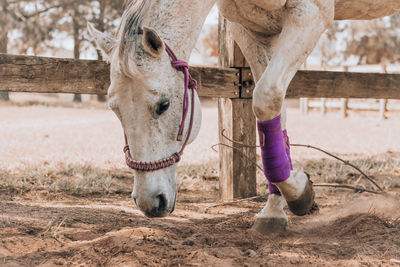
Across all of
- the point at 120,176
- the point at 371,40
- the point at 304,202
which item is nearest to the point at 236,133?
the point at 304,202

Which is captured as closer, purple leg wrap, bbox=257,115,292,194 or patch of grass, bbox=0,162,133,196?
purple leg wrap, bbox=257,115,292,194

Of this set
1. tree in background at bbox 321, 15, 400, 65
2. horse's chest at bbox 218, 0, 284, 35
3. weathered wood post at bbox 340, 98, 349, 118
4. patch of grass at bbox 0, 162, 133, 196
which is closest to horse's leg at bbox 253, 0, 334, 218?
horse's chest at bbox 218, 0, 284, 35

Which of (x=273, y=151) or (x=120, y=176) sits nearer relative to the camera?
(x=273, y=151)

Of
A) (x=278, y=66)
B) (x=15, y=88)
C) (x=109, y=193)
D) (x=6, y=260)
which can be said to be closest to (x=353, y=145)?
(x=109, y=193)

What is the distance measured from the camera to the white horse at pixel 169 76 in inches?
69.9

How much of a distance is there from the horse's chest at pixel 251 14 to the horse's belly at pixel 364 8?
0.53 meters

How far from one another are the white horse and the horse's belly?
37 cm

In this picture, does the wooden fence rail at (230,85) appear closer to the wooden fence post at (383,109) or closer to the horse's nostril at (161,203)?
the horse's nostril at (161,203)

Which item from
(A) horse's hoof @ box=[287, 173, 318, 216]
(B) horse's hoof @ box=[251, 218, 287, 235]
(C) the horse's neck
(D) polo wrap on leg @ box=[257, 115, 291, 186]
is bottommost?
(B) horse's hoof @ box=[251, 218, 287, 235]

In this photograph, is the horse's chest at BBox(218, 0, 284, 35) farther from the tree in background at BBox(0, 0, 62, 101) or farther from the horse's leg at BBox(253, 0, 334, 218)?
the tree in background at BBox(0, 0, 62, 101)

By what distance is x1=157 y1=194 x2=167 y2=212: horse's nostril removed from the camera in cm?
177

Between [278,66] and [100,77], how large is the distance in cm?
152

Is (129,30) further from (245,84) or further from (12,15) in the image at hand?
(12,15)

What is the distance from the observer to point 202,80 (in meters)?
3.33
